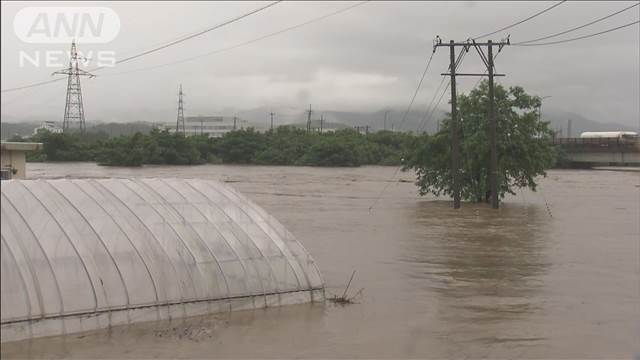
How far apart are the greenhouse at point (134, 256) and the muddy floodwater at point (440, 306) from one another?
277 mm

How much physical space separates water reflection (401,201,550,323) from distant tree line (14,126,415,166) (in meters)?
50.3

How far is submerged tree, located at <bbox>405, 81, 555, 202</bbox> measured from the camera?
34.6 meters

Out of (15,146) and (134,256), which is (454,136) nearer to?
(15,146)

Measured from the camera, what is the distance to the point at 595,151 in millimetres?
75875

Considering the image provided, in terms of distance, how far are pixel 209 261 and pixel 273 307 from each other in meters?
1.29

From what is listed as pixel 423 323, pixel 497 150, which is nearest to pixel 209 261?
pixel 423 323

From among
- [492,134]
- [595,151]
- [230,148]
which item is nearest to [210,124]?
[230,148]

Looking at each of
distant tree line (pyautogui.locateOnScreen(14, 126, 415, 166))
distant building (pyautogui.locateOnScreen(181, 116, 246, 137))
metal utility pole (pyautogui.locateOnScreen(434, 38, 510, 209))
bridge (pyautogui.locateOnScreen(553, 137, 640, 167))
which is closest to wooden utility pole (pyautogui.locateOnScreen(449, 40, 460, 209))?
metal utility pole (pyautogui.locateOnScreen(434, 38, 510, 209))

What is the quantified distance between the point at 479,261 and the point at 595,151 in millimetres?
64850

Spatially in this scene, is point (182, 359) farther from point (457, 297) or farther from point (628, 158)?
point (628, 158)

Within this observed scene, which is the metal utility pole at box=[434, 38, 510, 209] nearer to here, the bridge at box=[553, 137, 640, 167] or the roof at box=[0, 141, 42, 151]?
the roof at box=[0, 141, 42, 151]

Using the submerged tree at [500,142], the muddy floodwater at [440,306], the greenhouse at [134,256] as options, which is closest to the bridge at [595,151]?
the submerged tree at [500,142]

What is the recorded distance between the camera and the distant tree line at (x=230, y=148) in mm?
81938

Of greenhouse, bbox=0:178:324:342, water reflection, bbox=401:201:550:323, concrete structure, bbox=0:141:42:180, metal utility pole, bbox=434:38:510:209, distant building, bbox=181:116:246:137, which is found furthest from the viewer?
distant building, bbox=181:116:246:137
